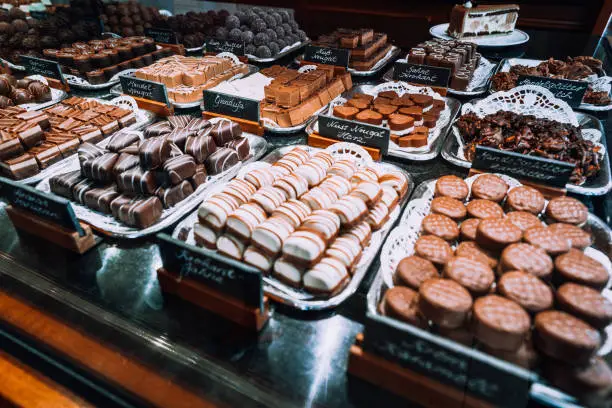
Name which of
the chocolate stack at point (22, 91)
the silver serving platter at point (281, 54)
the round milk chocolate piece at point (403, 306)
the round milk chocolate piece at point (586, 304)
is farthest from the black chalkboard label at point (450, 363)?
the silver serving platter at point (281, 54)

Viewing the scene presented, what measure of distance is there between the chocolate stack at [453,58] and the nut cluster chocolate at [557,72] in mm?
247

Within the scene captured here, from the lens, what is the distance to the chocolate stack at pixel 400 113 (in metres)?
2.64

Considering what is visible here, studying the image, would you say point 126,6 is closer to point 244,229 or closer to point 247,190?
point 247,190

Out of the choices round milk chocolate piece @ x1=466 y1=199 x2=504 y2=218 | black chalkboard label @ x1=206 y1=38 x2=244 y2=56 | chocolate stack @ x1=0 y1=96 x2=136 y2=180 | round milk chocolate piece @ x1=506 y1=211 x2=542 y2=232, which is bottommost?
chocolate stack @ x1=0 y1=96 x2=136 y2=180

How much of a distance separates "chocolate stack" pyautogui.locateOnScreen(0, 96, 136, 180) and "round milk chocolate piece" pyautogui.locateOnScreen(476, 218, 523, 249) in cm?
251

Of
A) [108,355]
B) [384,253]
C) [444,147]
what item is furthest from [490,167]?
[108,355]

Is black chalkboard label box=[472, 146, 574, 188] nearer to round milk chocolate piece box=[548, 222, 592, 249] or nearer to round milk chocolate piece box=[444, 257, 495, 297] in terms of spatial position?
round milk chocolate piece box=[548, 222, 592, 249]

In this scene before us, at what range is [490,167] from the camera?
212 centimetres

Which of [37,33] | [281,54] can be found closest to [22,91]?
[37,33]

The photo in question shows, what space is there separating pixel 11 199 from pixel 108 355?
100 centimetres

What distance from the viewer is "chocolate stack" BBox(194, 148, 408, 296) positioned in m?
1.63

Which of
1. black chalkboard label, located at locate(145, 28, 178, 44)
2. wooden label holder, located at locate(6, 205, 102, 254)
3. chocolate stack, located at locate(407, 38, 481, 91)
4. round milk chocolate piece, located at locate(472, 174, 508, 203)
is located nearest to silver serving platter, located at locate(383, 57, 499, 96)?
chocolate stack, located at locate(407, 38, 481, 91)

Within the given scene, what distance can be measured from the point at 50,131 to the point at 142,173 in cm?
119

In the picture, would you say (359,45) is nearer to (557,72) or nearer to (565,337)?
(557,72)
